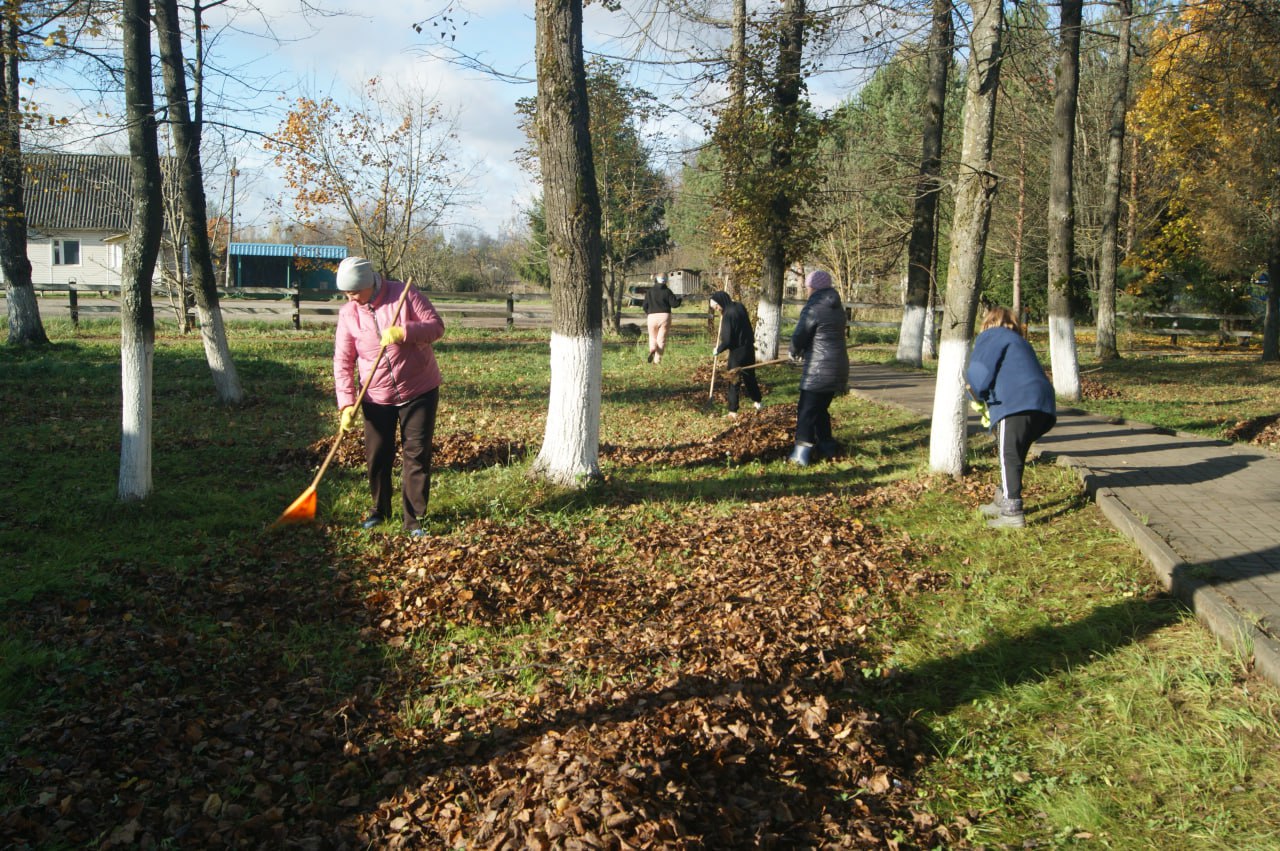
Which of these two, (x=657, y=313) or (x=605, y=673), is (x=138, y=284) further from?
(x=657, y=313)

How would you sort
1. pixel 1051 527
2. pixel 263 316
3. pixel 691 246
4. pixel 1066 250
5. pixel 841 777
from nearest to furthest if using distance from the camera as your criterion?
pixel 841 777
pixel 1051 527
pixel 1066 250
pixel 263 316
pixel 691 246

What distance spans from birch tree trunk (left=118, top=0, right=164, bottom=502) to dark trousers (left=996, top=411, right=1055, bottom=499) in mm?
6319

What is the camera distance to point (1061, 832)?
3.26 metres

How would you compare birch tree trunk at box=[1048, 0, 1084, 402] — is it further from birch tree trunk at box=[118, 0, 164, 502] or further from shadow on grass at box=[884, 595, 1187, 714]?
birch tree trunk at box=[118, 0, 164, 502]

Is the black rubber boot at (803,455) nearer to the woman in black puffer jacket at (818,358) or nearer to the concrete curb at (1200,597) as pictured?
the woman in black puffer jacket at (818,358)

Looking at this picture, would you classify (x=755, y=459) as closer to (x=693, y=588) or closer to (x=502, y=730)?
(x=693, y=588)

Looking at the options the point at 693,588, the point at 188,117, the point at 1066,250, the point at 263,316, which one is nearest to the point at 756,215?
the point at 1066,250

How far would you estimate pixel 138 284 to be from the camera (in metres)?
6.62

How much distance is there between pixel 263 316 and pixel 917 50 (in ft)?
86.5

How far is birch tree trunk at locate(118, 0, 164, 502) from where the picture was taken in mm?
6613

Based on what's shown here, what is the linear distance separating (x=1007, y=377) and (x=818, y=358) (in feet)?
8.30

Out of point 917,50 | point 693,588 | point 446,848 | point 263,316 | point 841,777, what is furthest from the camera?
point 263,316

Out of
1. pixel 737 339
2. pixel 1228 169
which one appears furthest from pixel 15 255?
pixel 1228 169

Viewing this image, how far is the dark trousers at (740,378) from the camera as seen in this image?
1151 centimetres
